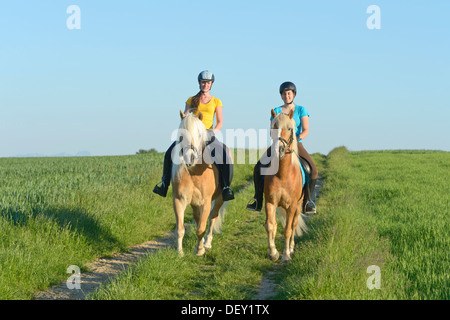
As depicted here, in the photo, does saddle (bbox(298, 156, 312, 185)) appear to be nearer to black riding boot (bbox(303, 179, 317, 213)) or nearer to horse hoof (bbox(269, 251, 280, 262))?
black riding boot (bbox(303, 179, 317, 213))

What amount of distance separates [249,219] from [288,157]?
495 centimetres

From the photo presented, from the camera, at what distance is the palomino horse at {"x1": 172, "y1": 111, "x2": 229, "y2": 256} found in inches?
272

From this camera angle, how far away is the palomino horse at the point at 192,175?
6902 mm

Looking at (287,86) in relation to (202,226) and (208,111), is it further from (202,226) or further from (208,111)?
(202,226)

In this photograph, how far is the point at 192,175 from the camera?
7.48 meters

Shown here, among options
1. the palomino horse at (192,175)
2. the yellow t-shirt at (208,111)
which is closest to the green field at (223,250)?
the palomino horse at (192,175)

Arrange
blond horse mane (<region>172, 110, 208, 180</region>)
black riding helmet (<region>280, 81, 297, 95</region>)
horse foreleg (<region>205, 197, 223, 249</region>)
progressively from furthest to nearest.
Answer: horse foreleg (<region>205, 197, 223, 249</region>), black riding helmet (<region>280, 81, 297, 95</region>), blond horse mane (<region>172, 110, 208, 180</region>)

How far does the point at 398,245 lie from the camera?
7.69 metres

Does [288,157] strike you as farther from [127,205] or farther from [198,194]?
[127,205]

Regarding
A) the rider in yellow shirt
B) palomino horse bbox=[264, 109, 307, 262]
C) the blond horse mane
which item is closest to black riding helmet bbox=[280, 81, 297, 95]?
palomino horse bbox=[264, 109, 307, 262]

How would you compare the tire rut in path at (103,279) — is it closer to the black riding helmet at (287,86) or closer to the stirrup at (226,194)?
the stirrup at (226,194)

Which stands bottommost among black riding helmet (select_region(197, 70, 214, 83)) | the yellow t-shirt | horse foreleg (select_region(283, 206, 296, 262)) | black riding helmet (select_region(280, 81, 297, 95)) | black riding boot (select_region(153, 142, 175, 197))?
horse foreleg (select_region(283, 206, 296, 262))

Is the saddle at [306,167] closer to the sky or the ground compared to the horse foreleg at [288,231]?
closer to the sky
